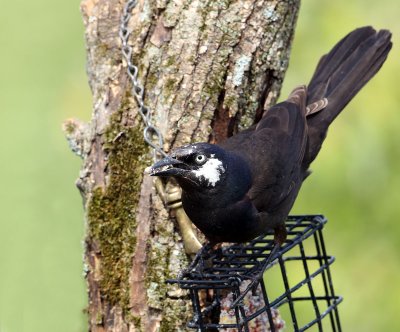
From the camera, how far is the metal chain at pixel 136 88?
4.64m

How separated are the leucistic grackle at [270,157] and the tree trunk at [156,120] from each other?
24 cm

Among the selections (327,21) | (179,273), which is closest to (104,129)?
(179,273)

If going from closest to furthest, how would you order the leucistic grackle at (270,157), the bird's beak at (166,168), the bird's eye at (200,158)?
1. the bird's beak at (166,168)
2. the bird's eye at (200,158)
3. the leucistic grackle at (270,157)

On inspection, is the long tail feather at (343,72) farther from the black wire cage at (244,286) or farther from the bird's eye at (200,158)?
the bird's eye at (200,158)

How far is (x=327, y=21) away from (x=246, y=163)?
1544 millimetres

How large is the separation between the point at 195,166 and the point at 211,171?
0.38 feet

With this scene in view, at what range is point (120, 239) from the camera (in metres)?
4.68

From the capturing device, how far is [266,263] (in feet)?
14.0

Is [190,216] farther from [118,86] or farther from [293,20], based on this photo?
[293,20]

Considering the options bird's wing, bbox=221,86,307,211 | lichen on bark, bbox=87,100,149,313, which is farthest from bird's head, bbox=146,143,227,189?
lichen on bark, bbox=87,100,149,313

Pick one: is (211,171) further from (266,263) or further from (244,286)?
(244,286)

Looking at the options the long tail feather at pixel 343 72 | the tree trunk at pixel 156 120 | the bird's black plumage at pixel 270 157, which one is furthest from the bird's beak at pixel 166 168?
the long tail feather at pixel 343 72

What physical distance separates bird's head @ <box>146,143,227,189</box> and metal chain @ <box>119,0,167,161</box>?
39 cm

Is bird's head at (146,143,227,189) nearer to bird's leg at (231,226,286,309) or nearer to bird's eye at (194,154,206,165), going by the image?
bird's eye at (194,154,206,165)
